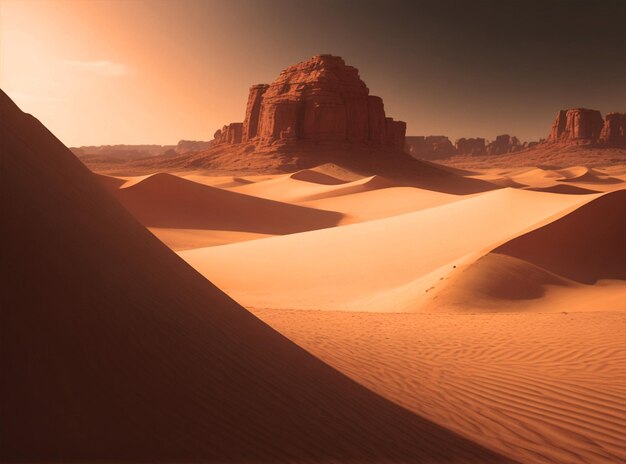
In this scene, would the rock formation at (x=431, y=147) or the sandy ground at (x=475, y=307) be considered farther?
the rock formation at (x=431, y=147)

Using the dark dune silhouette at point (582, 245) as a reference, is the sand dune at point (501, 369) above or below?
below

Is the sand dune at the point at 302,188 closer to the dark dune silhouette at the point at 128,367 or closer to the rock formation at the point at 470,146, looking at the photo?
the dark dune silhouette at the point at 128,367

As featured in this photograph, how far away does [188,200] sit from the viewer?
31.5 metres

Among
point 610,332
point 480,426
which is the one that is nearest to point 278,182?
point 610,332

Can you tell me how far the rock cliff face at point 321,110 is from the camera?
236 feet

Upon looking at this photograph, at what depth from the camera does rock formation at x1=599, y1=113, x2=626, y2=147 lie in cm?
12300

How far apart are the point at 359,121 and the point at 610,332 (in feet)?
226

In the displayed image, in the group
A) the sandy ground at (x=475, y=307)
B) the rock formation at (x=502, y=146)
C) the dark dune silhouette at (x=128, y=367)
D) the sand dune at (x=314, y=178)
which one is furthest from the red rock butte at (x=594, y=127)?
the dark dune silhouette at (x=128, y=367)

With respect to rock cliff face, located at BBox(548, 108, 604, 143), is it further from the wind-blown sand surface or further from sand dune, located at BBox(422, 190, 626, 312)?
the wind-blown sand surface

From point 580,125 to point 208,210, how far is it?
125 meters

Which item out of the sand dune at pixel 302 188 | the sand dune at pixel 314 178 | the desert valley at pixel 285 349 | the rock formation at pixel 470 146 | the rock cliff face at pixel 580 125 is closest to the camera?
the desert valley at pixel 285 349

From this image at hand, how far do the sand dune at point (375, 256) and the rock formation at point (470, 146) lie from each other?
154 m

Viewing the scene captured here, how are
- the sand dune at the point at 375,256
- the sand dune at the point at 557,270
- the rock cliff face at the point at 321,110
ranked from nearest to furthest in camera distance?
the sand dune at the point at 557,270, the sand dune at the point at 375,256, the rock cliff face at the point at 321,110

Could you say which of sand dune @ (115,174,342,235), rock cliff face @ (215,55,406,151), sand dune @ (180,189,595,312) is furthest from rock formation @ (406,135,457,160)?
sand dune @ (180,189,595,312)
